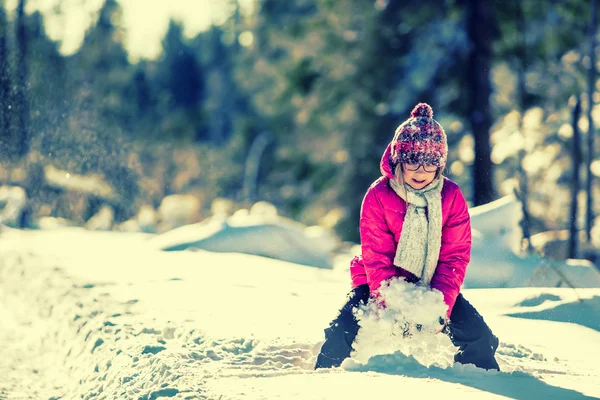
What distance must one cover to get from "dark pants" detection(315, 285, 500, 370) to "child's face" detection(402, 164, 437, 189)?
22.7 inches

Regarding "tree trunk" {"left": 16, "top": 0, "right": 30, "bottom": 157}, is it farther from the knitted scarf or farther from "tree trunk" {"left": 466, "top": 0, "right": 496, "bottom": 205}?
the knitted scarf

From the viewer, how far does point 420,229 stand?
3.38 metres

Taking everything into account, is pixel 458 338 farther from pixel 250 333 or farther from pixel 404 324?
pixel 250 333

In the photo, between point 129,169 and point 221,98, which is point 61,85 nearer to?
point 129,169

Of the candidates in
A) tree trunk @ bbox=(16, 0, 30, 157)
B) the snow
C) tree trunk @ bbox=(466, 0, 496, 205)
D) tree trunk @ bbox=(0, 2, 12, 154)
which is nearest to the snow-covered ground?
the snow

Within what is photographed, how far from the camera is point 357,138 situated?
1588 cm

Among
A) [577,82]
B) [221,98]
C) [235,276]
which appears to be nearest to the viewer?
[235,276]

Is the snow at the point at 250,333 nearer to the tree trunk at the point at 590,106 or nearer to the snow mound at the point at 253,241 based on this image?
the snow mound at the point at 253,241

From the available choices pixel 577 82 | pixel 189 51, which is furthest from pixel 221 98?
pixel 577 82

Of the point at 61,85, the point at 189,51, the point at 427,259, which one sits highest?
the point at 189,51

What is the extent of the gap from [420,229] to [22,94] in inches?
455

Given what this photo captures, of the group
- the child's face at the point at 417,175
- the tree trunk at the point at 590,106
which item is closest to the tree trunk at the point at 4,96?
the tree trunk at the point at 590,106

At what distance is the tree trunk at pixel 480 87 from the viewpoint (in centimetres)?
1148

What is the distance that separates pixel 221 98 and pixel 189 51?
6263mm
